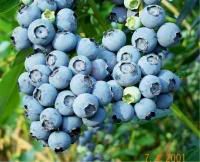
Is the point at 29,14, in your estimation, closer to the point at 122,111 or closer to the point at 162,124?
the point at 122,111

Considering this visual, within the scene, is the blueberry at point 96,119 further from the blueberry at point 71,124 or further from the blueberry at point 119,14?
the blueberry at point 119,14

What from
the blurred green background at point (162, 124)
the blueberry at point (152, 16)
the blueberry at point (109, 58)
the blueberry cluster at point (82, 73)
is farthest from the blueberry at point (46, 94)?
the blurred green background at point (162, 124)

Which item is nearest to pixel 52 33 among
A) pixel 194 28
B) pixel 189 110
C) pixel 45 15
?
pixel 45 15

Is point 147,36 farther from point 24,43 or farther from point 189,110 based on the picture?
point 189,110

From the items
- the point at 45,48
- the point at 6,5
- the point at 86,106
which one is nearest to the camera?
the point at 86,106

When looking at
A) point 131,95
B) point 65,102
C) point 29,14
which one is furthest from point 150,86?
point 29,14

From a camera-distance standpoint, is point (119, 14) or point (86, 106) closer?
point (86, 106)

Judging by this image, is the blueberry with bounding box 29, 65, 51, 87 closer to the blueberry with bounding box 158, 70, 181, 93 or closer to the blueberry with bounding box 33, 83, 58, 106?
the blueberry with bounding box 33, 83, 58, 106
